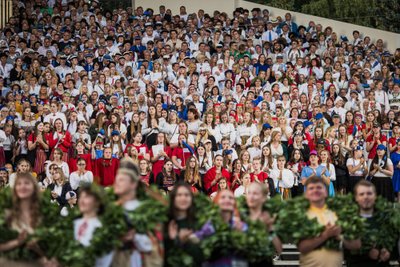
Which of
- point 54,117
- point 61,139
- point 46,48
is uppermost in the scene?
point 46,48

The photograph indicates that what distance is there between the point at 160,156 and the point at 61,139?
6.69ft

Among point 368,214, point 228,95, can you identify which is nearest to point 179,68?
point 228,95

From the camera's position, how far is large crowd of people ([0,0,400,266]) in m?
19.0

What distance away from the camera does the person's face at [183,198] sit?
9922 millimetres

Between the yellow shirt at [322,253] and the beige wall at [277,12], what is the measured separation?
20.2 metres

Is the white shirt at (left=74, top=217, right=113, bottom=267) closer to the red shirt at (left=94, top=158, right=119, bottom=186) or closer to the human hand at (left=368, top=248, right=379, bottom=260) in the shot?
the human hand at (left=368, top=248, right=379, bottom=260)

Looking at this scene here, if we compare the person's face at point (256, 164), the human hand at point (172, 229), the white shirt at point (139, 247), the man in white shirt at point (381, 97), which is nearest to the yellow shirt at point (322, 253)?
the human hand at point (172, 229)

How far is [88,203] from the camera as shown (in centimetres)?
970

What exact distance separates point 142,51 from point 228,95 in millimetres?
3649

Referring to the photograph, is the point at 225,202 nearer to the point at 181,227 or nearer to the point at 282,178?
the point at 181,227

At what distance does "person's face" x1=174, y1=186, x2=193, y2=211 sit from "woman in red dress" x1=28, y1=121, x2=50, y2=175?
9.82 m

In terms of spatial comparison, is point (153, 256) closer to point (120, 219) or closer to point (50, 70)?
point (120, 219)

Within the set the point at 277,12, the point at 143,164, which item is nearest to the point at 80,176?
the point at 143,164

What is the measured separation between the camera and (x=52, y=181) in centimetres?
1811
